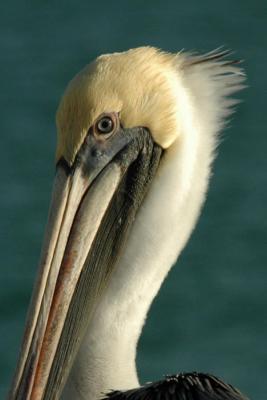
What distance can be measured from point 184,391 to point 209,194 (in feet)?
12.0

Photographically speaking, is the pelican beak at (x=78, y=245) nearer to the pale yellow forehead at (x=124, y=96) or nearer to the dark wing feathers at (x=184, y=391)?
the pale yellow forehead at (x=124, y=96)

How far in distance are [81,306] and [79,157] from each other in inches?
22.0

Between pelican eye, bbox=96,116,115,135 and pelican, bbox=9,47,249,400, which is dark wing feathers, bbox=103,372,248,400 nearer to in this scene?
pelican, bbox=9,47,249,400

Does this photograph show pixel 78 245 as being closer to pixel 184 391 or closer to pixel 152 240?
pixel 152 240

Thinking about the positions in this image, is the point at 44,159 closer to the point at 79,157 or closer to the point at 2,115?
the point at 2,115

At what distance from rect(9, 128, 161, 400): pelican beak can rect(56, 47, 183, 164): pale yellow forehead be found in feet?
0.17

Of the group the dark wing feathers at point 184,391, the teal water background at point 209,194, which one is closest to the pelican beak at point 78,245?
the dark wing feathers at point 184,391

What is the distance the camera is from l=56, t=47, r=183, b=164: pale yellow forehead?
5.32 metres

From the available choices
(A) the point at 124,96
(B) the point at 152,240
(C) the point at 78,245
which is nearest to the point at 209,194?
(B) the point at 152,240

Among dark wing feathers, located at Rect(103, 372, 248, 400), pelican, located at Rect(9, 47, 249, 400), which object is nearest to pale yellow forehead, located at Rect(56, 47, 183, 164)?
pelican, located at Rect(9, 47, 249, 400)

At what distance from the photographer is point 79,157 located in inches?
210

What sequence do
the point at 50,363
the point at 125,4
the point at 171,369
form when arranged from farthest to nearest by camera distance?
the point at 125,4 → the point at 171,369 → the point at 50,363

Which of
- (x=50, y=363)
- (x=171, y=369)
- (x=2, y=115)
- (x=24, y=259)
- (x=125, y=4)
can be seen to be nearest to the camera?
(x=50, y=363)

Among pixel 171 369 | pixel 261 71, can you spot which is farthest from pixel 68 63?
pixel 171 369
